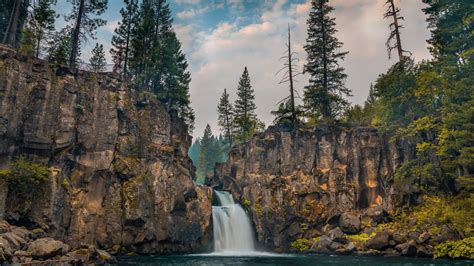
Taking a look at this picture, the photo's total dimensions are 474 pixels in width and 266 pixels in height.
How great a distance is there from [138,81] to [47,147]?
17.6 metres

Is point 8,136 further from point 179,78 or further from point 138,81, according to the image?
point 179,78

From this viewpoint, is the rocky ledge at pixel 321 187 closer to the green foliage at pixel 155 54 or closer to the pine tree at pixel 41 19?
the green foliage at pixel 155 54

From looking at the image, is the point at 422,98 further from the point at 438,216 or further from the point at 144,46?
the point at 144,46

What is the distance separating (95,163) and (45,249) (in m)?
13.3

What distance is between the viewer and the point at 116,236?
3312 centimetres

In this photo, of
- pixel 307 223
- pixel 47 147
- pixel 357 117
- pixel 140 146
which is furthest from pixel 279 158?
pixel 47 147

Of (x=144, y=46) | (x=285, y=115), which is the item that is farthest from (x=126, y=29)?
(x=285, y=115)

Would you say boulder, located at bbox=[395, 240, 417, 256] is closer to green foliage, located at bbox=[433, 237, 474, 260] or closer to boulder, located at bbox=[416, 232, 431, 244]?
boulder, located at bbox=[416, 232, 431, 244]

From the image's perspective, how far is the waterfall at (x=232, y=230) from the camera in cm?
4153

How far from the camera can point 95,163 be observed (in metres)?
33.9

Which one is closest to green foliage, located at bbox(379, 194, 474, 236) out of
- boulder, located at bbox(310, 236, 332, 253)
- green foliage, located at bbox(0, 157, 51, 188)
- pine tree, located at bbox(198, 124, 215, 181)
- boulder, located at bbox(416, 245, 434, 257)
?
boulder, located at bbox(416, 245, 434, 257)

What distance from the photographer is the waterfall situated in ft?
136

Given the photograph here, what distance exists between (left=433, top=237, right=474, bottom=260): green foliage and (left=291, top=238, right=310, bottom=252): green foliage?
1476 cm

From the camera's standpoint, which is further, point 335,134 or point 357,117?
point 357,117
